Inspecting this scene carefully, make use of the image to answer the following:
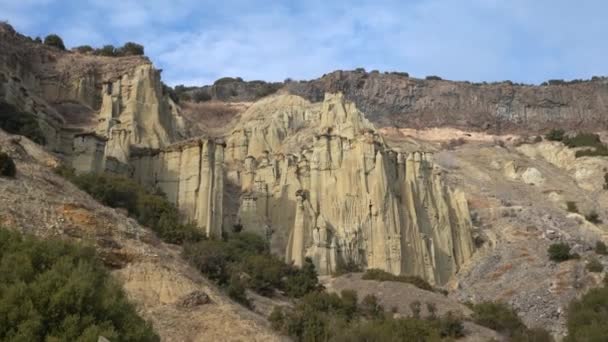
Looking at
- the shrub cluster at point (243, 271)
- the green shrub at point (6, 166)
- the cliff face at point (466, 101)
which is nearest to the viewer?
the green shrub at point (6, 166)

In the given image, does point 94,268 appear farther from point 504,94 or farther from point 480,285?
point 504,94

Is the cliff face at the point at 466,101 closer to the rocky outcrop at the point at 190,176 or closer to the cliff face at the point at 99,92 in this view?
the cliff face at the point at 99,92

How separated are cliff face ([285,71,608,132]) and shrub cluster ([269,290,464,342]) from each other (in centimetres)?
6982

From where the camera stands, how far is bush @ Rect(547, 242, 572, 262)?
1966 inches

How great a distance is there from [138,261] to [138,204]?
12.8m

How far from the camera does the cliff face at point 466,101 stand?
10562 centimetres

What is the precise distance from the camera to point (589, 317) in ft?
112

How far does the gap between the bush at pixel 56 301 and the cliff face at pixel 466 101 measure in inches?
3384

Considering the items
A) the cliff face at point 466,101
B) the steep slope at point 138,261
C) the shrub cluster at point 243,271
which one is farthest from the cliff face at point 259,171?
the cliff face at point 466,101

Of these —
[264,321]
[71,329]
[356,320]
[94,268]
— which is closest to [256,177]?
[356,320]

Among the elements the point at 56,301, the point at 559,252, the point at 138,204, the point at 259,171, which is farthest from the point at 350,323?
the point at 259,171

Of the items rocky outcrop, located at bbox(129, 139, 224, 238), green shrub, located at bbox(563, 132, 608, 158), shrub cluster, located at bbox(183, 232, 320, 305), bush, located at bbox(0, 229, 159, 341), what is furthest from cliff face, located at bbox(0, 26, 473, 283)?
bush, located at bbox(0, 229, 159, 341)

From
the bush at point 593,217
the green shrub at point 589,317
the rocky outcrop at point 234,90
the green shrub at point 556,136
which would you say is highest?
the rocky outcrop at point 234,90

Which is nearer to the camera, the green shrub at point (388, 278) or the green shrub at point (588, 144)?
the green shrub at point (388, 278)
